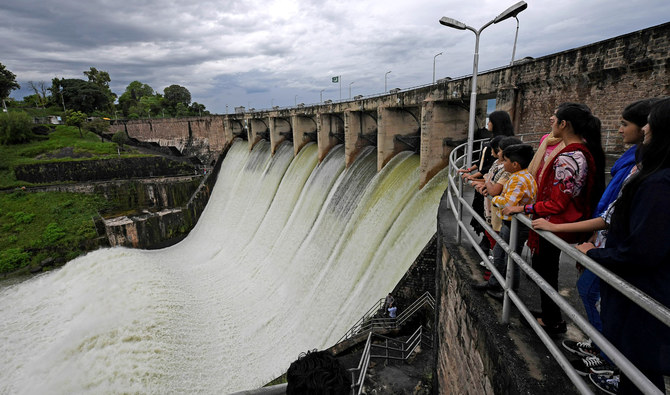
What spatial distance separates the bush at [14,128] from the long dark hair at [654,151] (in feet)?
166

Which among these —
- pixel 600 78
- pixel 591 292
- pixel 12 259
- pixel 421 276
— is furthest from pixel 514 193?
pixel 12 259

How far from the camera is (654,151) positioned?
5.53 feet

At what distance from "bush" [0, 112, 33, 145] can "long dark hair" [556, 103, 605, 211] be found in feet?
165

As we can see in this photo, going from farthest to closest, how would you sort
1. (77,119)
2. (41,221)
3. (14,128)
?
(77,119), (14,128), (41,221)

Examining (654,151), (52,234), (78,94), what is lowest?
(52,234)

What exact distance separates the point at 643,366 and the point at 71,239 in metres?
26.5

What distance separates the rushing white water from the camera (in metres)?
10.3

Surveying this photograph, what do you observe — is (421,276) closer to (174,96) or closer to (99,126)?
(99,126)

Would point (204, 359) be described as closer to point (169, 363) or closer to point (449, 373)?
point (169, 363)

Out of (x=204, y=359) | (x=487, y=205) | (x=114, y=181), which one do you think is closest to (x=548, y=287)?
(x=487, y=205)

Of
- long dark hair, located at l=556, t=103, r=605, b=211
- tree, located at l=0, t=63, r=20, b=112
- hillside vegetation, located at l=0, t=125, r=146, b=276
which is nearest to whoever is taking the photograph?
long dark hair, located at l=556, t=103, r=605, b=211

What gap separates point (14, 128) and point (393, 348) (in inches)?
1892

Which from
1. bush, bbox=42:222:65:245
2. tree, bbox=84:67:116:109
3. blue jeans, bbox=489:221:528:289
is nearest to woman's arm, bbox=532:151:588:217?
blue jeans, bbox=489:221:528:289

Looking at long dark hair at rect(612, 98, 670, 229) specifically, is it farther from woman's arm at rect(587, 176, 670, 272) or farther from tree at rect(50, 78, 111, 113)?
tree at rect(50, 78, 111, 113)
